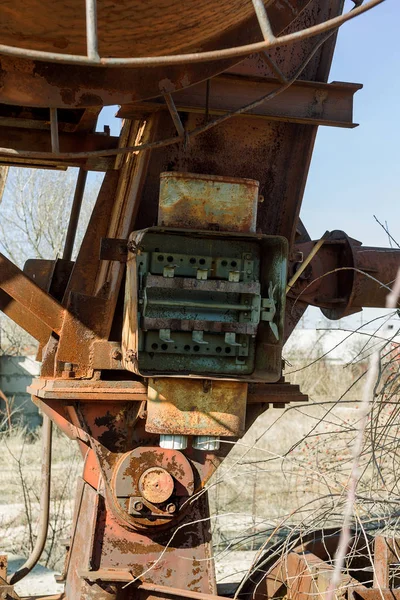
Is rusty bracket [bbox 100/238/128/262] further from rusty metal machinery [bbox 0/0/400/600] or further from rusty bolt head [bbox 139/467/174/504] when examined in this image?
rusty bolt head [bbox 139/467/174/504]

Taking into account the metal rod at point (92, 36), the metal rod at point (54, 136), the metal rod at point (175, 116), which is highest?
the metal rod at point (175, 116)

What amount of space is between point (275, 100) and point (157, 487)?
222 centimetres

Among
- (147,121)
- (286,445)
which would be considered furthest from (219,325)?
(286,445)

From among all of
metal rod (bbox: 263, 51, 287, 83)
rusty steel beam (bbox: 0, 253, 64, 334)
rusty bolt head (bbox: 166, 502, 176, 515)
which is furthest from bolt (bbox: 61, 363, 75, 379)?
metal rod (bbox: 263, 51, 287, 83)

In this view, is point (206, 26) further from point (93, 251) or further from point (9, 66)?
point (93, 251)

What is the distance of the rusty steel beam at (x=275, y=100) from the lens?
13.4 feet

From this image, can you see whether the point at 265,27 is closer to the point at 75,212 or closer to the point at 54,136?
the point at 54,136

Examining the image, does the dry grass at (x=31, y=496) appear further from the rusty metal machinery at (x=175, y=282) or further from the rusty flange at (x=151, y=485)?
the rusty flange at (x=151, y=485)

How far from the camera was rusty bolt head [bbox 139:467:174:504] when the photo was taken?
4.08 meters

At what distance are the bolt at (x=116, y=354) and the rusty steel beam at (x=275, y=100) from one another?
1.29m

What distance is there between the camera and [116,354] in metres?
4.20

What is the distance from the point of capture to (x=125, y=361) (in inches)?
158

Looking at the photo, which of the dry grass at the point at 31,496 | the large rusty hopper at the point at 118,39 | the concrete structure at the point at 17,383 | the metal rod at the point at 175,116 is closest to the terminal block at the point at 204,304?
the metal rod at the point at 175,116

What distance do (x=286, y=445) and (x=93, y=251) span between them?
33.6 ft
